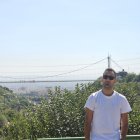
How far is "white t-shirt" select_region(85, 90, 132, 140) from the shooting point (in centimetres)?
439

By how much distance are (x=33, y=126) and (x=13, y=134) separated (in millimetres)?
389

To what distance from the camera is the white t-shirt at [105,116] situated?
4.39 m

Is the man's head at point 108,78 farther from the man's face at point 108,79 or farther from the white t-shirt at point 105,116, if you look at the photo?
the white t-shirt at point 105,116

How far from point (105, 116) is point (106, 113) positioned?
0.03 meters

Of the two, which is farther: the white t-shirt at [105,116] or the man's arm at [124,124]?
the man's arm at [124,124]

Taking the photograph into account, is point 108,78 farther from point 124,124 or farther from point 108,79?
point 124,124

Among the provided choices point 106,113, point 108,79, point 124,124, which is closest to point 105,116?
point 106,113

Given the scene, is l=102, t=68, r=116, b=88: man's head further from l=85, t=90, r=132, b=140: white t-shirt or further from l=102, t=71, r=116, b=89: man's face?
l=85, t=90, r=132, b=140: white t-shirt

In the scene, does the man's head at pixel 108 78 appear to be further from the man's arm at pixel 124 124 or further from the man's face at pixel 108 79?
the man's arm at pixel 124 124

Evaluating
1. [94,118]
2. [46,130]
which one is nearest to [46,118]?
[46,130]

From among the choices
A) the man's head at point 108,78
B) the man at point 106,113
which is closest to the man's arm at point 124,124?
the man at point 106,113

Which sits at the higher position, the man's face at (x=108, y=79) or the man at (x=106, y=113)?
the man's face at (x=108, y=79)

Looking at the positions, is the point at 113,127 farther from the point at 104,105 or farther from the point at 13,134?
the point at 13,134

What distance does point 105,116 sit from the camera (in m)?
4.40
